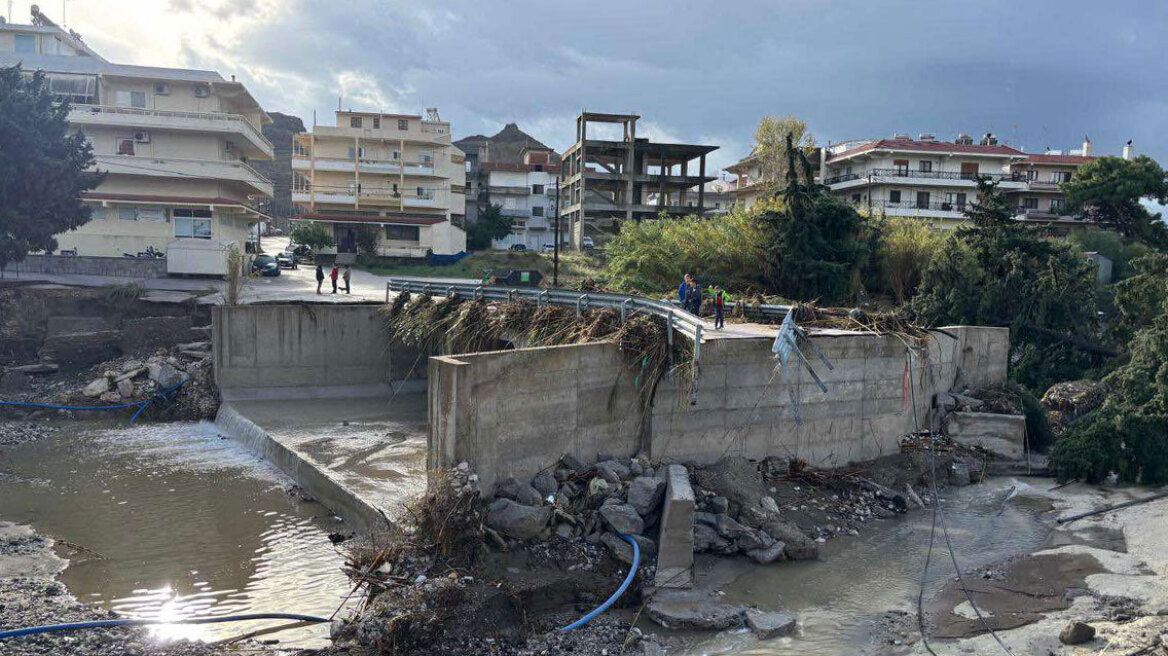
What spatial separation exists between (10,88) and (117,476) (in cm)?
2032

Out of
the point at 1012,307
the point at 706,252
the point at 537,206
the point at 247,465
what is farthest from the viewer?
the point at 537,206

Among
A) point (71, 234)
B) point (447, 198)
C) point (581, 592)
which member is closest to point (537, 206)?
point (447, 198)

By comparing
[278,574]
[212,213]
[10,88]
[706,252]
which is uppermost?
[10,88]

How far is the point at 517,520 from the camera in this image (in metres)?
11.8

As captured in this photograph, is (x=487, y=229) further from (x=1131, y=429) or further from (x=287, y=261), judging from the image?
(x=1131, y=429)

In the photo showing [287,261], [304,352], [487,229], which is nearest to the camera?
[304,352]

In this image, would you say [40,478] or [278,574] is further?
[40,478]

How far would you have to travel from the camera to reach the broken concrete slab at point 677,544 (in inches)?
453

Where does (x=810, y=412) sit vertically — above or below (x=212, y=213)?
below

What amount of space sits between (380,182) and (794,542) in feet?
171

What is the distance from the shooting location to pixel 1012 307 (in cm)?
2350

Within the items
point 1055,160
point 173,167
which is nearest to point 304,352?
point 173,167

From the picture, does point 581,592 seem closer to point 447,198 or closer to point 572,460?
point 572,460

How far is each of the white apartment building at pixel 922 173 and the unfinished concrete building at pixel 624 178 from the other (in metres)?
10.8
